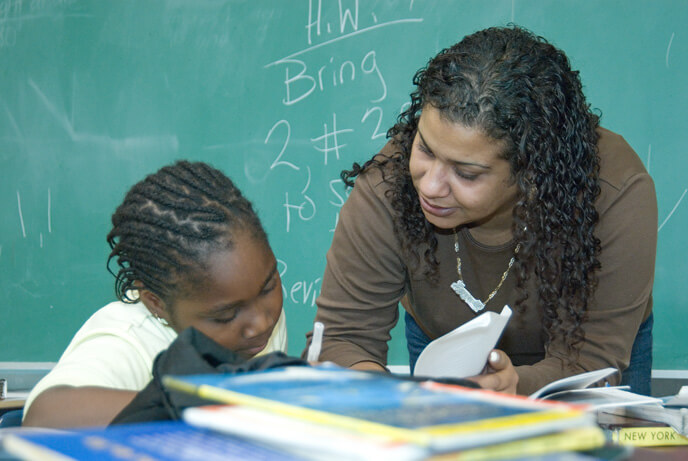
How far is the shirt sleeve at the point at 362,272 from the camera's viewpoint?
4.75 ft

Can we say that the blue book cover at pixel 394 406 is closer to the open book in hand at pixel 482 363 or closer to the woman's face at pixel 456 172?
the open book in hand at pixel 482 363

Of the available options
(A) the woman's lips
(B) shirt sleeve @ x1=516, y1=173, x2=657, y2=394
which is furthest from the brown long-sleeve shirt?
(A) the woman's lips

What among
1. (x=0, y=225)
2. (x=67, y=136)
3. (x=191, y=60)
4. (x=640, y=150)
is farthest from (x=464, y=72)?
(x=0, y=225)

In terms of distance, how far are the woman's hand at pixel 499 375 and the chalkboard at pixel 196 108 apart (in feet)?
3.75

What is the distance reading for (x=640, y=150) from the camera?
7.41ft

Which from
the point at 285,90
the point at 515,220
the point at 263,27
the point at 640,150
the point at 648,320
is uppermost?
the point at 263,27

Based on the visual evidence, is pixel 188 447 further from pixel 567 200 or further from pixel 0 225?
pixel 0 225

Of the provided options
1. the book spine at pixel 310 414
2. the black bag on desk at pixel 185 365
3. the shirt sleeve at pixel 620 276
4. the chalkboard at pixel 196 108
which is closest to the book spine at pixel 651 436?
the shirt sleeve at pixel 620 276

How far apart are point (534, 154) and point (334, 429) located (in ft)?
3.17

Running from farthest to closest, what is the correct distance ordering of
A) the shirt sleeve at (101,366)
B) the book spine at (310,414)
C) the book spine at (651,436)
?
the book spine at (651,436) < the shirt sleeve at (101,366) < the book spine at (310,414)

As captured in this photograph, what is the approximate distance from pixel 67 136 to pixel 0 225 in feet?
1.28

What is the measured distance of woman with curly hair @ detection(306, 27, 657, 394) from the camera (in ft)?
4.10

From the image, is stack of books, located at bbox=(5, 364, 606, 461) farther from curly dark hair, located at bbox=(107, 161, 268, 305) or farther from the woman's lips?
the woman's lips

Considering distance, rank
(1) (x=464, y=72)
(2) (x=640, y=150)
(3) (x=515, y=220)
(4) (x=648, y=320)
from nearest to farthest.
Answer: (1) (x=464, y=72) < (3) (x=515, y=220) < (4) (x=648, y=320) < (2) (x=640, y=150)
